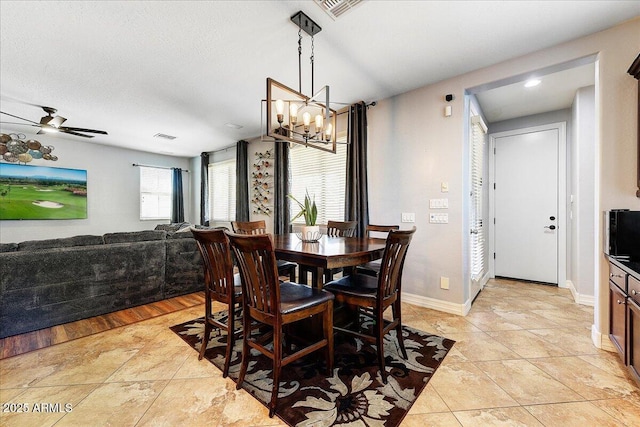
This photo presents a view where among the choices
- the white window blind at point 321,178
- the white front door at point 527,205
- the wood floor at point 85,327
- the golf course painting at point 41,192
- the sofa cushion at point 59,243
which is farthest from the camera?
the golf course painting at point 41,192

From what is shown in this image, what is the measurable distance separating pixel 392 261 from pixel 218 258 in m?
1.20

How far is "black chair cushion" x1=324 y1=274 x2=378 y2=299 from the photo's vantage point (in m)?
1.86

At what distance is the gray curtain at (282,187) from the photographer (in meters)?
4.61

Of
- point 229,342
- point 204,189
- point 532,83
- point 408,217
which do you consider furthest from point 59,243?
point 532,83

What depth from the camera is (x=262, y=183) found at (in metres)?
5.26

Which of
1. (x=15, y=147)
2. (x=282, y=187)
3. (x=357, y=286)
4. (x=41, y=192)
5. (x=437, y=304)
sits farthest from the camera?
(x=41, y=192)

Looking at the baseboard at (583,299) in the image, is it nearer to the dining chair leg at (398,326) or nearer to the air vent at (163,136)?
the dining chair leg at (398,326)

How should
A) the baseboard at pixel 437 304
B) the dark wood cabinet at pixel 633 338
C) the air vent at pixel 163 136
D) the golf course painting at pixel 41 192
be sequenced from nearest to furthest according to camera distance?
the dark wood cabinet at pixel 633 338 < the baseboard at pixel 437 304 < the golf course painting at pixel 41 192 < the air vent at pixel 163 136

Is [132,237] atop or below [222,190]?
below

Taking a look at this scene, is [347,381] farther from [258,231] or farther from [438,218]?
A: [438,218]

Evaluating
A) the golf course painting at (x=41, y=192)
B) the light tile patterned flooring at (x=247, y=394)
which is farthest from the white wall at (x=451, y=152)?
the golf course painting at (x=41, y=192)

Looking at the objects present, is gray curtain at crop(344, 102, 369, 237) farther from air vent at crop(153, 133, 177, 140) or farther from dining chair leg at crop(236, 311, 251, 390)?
air vent at crop(153, 133, 177, 140)

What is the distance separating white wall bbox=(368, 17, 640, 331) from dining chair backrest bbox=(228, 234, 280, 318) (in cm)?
220

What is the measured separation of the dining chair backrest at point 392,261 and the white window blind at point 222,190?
189 inches
